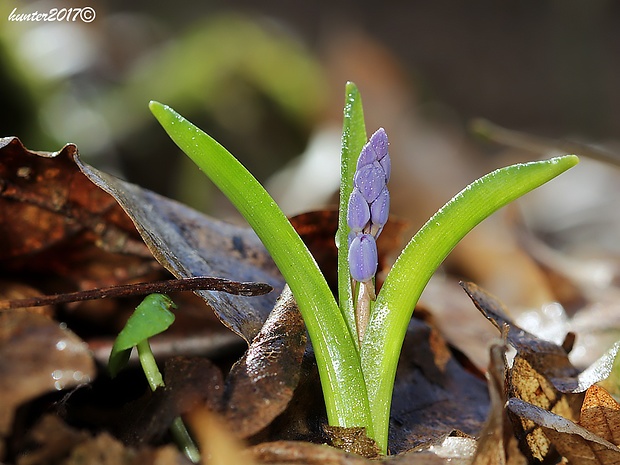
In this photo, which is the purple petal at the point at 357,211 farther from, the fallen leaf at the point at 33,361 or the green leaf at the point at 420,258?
the fallen leaf at the point at 33,361

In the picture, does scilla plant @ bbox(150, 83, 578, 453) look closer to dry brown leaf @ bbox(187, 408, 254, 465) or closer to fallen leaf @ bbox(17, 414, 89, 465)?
dry brown leaf @ bbox(187, 408, 254, 465)

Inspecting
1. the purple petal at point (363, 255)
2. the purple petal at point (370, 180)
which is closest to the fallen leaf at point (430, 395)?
the purple petal at point (363, 255)

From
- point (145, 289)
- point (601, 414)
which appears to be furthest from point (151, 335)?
point (601, 414)

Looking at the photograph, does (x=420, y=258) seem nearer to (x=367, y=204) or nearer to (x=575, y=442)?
(x=367, y=204)

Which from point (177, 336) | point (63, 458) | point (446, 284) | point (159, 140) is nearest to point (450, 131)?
point (159, 140)

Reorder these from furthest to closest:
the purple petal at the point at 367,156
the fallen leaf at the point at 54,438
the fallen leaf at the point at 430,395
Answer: the fallen leaf at the point at 430,395
the purple petal at the point at 367,156
the fallen leaf at the point at 54,438

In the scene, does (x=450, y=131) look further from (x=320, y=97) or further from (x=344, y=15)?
(x=344, y=15)
